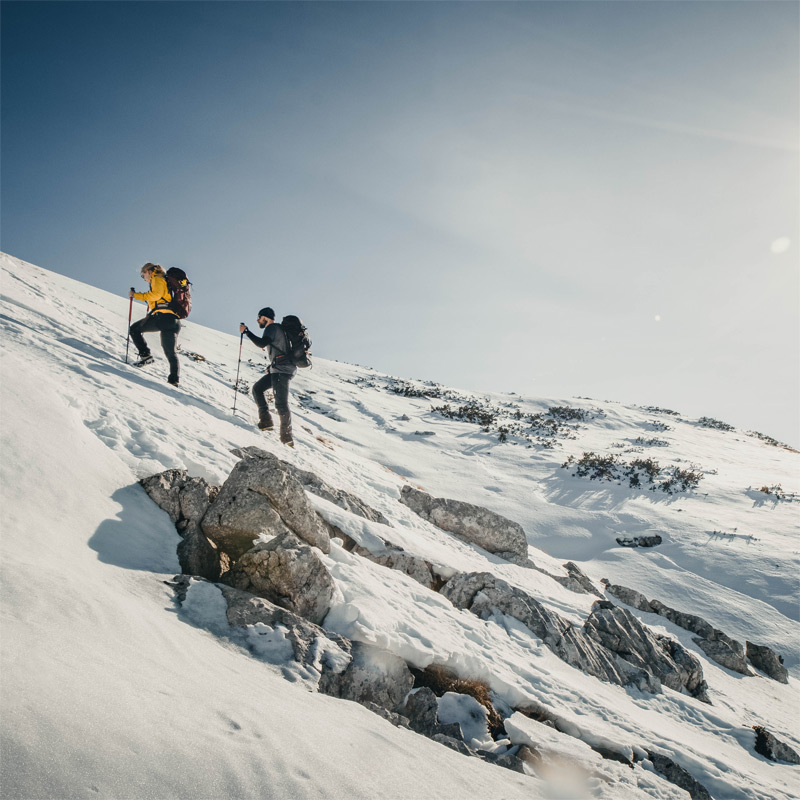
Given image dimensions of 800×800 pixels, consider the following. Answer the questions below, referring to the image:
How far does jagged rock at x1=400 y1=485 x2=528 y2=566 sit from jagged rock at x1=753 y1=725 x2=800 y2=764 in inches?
166

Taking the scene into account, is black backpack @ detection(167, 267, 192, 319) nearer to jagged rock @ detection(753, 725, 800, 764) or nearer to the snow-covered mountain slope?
the snow-covered mountain slope

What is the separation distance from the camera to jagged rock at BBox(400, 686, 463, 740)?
316cm

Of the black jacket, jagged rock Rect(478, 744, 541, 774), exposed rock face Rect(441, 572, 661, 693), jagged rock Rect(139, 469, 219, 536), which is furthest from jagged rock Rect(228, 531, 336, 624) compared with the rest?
the black jacket

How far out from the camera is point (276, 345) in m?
9.29

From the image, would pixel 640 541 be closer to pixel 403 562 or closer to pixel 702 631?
pixel 702 631

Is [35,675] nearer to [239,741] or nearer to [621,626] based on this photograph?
[239,741]

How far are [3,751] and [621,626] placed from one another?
774cm

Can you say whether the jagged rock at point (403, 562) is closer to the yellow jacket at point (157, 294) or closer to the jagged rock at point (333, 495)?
the jagged rock at point (333, 495)

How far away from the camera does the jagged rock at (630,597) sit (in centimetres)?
914

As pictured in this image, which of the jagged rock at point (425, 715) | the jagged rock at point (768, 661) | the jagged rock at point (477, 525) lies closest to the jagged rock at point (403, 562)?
the jagged rock at point (425, 715)

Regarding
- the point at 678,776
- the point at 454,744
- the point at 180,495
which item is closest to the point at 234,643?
the point at 454,744

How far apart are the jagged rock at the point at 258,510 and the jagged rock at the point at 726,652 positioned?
310 inches

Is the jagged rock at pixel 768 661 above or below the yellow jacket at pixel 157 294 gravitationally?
below

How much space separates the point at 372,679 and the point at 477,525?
6288 mm
